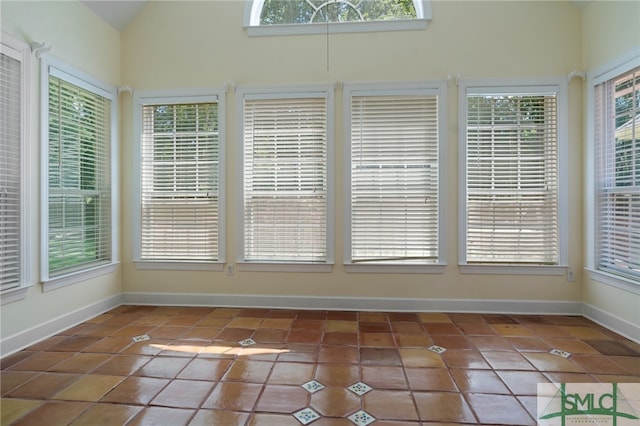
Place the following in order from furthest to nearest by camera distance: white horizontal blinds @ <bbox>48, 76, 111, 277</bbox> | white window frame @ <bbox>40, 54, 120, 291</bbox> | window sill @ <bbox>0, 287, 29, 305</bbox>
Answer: white horizontal blinds @ <bbox>48, 76, 111, 277</bbox>, white window frame @ <bbox>40, 54, 120, 291</bbox>, window sill @ <bbox>0, 287, 29, 305</bbox>

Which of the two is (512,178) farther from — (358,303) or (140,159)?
(140,159)

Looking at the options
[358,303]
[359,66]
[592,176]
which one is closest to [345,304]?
[358,303]

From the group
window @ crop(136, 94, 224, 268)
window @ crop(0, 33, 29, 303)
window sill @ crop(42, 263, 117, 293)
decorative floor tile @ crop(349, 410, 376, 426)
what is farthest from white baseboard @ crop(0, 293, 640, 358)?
decorative floor tile @ crop(349, 410, 376, 426)

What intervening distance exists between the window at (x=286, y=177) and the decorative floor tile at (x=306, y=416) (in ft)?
6.20

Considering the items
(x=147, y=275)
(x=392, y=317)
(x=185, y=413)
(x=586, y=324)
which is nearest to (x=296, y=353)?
(x=185, y=413)

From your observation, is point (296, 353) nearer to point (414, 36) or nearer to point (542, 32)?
point (414, 36)

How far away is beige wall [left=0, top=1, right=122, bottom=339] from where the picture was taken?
8.87ft

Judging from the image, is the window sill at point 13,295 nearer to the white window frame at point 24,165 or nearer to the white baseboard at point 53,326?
the white window frame at point 24,165

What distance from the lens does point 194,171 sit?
12.6 ft

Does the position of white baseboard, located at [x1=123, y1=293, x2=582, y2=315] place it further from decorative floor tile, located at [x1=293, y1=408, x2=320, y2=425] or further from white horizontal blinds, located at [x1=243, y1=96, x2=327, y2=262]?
decorative floor tile, located at [x1=293, y1=408, x2=320, y2=425]

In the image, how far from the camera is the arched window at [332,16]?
3.62 meters

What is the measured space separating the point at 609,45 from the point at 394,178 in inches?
91.6

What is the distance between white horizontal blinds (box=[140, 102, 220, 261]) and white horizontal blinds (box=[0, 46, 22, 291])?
1.24m

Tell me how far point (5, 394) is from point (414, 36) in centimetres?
451
